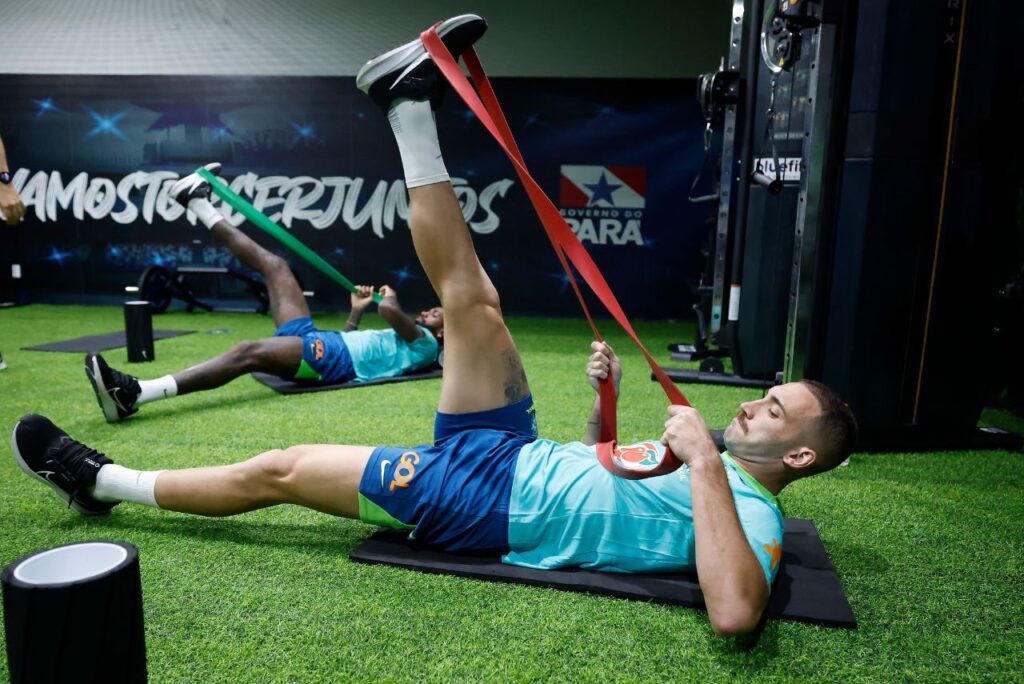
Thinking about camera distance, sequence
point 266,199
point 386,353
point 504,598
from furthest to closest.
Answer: point 266,199, point 386,353, point 504,598

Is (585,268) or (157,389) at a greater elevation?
(585,268)

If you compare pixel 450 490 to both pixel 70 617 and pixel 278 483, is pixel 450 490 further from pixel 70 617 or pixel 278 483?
pixel 70 617

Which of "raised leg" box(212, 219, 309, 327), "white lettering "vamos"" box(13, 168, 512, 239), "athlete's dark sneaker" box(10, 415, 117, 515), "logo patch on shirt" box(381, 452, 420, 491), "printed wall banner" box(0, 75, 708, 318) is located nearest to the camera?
"logo patch on shirt" box(381, 452, 420, 491)

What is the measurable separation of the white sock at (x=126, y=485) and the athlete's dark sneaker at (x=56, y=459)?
0.08 feet

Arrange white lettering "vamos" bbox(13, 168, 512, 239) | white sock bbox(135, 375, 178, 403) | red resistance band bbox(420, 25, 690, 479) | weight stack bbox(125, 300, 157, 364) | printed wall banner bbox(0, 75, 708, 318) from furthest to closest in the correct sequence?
white lettering "vamos" bbox(13, 168, 512, 239)
printed wall banner bbox(0, 75, 708, 318)
weight stack bbox(125, 300, 157, 364)
white sock bbox(135, 375, 178, 403)
red resistance band bbox(420, 25, 690, 479)

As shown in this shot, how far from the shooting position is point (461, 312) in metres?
1.74

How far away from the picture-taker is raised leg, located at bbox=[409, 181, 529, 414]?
5.72 feet

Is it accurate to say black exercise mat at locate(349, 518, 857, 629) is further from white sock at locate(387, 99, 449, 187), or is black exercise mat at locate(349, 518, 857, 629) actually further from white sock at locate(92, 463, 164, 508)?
white sock at locate(387, 99, 449, 187)

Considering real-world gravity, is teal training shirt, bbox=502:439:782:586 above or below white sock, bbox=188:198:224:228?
below

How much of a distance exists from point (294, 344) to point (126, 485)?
1.82 m

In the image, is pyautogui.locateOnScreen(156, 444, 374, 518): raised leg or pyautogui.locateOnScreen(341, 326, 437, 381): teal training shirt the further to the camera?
pyautogui.locateOnScreen(341, 326, 437, 381): teal training shirt

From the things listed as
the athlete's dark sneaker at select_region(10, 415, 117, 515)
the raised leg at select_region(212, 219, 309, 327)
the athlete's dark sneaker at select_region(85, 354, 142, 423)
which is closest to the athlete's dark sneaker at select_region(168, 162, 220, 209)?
the raised leg at select_region(212, 219, 309, 327)

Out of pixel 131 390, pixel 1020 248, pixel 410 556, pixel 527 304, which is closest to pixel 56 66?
pixel 527 304

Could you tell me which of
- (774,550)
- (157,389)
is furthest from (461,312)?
(157,389)
